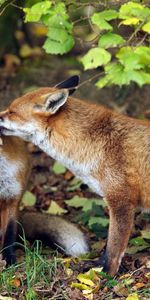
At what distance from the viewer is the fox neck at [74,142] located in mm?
5973

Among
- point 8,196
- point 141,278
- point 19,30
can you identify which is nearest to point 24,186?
point 8,196

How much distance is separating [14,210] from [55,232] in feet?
1.45

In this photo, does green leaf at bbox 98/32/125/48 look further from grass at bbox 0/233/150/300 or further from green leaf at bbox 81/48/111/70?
grass at bbox 0/233/150/300

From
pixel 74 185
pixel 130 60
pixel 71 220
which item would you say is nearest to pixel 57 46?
pixel 130 60

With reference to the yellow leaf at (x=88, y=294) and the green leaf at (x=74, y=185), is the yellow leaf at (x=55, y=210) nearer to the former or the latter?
the green leaf at (x=74, y=185)

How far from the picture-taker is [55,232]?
679cm

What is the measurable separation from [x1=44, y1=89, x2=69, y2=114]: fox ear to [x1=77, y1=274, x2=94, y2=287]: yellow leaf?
133cm

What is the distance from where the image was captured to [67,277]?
5.88 metres

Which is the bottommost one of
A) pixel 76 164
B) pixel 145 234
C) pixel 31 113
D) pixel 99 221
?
pixel 99 221

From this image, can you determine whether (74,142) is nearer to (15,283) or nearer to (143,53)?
(143,53)

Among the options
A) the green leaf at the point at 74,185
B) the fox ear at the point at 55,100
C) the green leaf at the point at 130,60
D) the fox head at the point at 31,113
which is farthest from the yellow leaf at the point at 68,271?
the green leaf at the point at 74,185

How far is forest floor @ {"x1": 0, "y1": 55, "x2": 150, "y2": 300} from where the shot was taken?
566 centimetres

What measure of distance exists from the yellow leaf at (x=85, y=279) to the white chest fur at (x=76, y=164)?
67 cm

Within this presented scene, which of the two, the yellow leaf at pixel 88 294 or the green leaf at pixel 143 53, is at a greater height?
the green leaf at pixel 143 53
